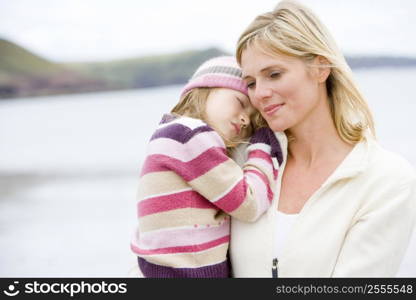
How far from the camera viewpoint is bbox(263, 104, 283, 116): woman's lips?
1449mm

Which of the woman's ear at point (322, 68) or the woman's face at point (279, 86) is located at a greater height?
the woman's ear at point (322, 68)

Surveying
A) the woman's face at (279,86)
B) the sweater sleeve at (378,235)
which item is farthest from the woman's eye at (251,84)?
the sweater sleeve at (378,235)

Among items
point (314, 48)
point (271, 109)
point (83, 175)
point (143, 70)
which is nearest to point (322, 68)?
point (314, 48)

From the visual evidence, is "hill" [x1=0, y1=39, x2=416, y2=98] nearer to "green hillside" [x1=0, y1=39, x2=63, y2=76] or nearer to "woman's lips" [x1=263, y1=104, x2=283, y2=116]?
"green hillside" [x1=0, y1=39, x2=63, y2=76]

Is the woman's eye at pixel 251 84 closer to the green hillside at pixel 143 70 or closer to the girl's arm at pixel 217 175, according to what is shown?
the girl's arm at pixel 217 175

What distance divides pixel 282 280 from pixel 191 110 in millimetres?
528

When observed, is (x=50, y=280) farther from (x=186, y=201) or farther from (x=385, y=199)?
(x=385, y=199)

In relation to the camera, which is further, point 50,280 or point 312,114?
point 50,280

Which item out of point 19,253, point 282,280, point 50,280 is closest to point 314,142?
point 282,280

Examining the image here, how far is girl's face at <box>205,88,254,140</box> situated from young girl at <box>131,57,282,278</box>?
0.04 m

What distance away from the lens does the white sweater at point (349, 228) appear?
4.35 feet

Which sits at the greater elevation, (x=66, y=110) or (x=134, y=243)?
(x=66, y=110)

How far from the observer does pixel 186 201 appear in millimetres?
1388

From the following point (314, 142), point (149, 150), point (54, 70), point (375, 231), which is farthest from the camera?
point (54, 70)
